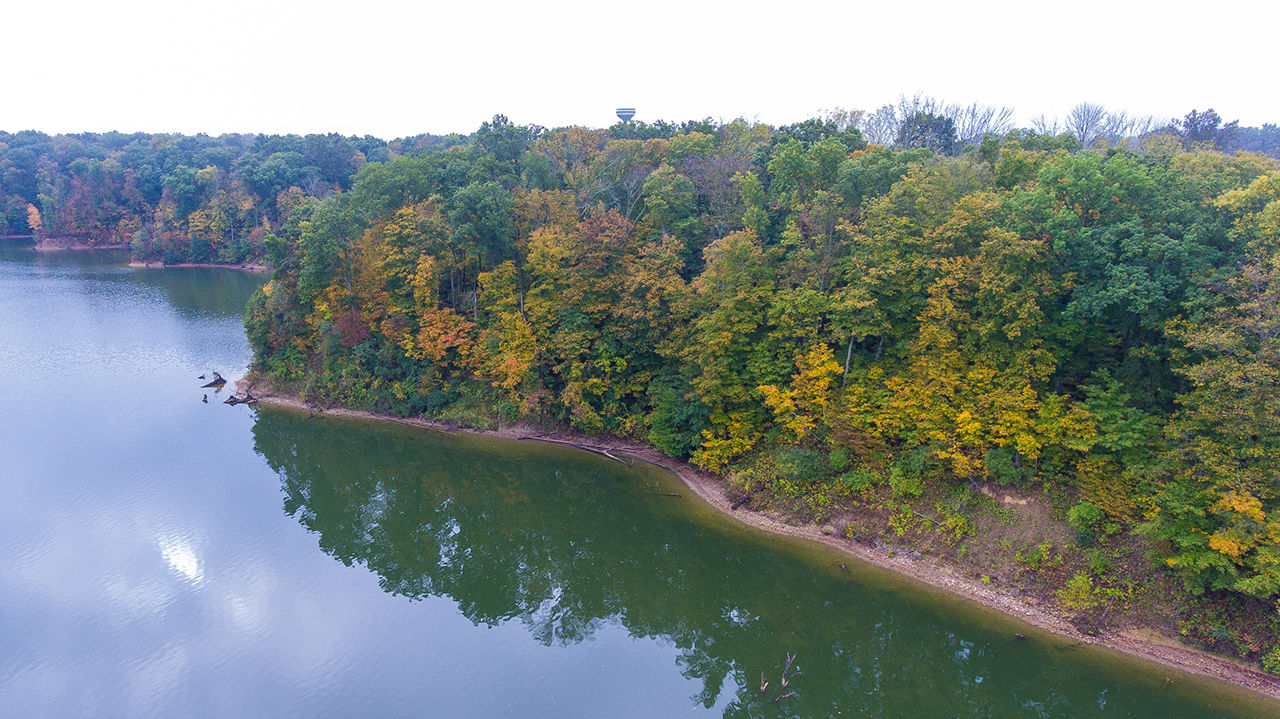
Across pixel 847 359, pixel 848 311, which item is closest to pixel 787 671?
pixel 847 359

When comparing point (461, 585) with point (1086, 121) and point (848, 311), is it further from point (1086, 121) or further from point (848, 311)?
point (1086, 121)

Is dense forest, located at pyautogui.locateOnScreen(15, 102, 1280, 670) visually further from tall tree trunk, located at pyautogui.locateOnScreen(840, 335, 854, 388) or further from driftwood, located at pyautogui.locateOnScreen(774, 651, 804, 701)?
driftwood, located at pyautogui.locateOnScreen(774, 651, 804, 701)

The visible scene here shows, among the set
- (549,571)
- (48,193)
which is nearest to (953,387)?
(549,571)

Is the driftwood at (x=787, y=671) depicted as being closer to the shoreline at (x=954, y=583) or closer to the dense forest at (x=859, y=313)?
the shoreline at (x=954, y=583)

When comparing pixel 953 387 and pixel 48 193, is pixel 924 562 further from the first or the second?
pixel 48 193

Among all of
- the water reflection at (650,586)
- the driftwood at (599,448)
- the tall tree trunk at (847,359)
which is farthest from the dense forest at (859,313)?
the water reflection at (650,586)
